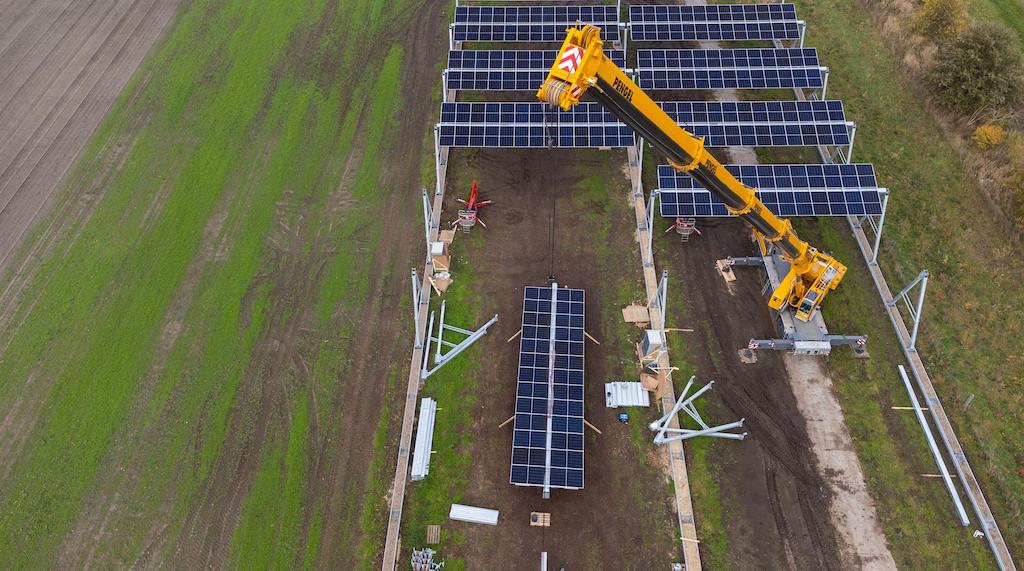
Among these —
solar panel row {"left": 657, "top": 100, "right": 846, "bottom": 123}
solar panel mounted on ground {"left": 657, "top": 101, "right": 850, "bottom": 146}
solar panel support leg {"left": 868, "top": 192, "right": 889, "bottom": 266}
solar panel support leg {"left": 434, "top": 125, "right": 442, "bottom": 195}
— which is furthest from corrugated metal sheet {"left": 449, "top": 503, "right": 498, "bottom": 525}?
solar panel row {"left": 657, "top": 100, "right": 846, "bottom": 123}

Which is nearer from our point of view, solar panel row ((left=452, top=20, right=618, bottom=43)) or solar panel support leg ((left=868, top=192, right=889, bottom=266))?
solar panel support leg ((left=868, top=192, right=889, bottom=266))

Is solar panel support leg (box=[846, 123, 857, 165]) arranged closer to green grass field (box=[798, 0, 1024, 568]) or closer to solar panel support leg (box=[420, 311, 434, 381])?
green grass field (box=[798, 0, 1024, 568])

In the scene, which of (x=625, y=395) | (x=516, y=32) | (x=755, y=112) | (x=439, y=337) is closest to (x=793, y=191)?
(x=755, y=112)

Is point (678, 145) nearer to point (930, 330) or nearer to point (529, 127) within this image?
point (529, 127)

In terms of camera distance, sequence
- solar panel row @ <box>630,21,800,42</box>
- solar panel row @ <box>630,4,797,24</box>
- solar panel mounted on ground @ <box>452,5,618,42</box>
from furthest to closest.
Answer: solar panel row @ <box>630,4,797,24</box> < solar panel mounted on ground @ <box>452,5,618,42</box> < solar panel row @ <box>630,21,800,42</box>

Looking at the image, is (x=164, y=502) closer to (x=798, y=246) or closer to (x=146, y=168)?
(x=146, y=168)

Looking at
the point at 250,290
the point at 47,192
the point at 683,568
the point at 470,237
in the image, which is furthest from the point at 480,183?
the point at 47,192
